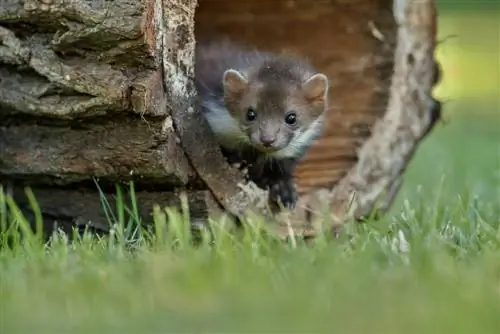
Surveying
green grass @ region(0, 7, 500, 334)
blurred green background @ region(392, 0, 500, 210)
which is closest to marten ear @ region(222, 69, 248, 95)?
blurred green background @ region(392, 0, 500, 210)

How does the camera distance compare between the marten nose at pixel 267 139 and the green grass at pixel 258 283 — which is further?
the marten nose at pixel 267 139

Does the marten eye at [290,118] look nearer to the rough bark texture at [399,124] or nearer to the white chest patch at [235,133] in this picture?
the white chest patch at [235,133]

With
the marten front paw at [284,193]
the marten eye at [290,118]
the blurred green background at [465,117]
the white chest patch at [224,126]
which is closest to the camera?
the white chest patch at [224,126]

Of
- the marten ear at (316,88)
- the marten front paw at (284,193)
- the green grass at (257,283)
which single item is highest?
the marten ear at (316,88)

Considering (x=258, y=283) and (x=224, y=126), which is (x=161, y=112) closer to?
(x=224, y=126)

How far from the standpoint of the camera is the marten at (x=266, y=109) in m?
4.88

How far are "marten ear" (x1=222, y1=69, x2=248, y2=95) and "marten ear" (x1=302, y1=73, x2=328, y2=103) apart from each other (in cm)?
30

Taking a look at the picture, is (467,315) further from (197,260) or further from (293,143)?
(293,143)

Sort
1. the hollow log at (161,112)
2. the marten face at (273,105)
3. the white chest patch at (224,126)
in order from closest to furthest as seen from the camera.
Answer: the hollow log at (161,112) → the white chest patch at (224,126) → the marten face at (273,105)

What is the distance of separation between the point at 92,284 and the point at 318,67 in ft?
9.35

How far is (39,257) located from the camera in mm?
3490

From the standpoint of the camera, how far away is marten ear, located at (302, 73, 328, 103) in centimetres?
504

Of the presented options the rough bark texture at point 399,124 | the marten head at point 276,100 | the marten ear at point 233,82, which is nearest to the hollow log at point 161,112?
the rough bark texture at point 399,124

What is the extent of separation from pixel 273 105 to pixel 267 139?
246 millimetres
